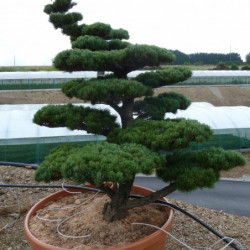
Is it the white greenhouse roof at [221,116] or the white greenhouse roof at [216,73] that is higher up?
the white greenhouse roof at [216,73]

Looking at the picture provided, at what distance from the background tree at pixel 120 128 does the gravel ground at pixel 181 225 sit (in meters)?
1.30

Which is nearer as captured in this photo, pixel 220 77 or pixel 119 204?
pixel 119 204

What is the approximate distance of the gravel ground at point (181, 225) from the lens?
4.21 metres

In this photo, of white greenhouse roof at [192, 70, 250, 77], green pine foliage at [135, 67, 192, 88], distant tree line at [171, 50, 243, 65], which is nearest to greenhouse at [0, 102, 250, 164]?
green pine foliage at [135, 67, 192, 88]

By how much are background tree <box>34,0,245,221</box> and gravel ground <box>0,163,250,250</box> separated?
1.30 meters

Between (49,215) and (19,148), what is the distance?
6.35m

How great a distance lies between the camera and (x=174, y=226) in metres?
4.62

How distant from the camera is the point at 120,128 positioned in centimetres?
369

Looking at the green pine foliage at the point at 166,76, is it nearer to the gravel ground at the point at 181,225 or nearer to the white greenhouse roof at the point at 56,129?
the gravel ground at the point at 181,225

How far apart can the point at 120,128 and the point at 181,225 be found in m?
2.08

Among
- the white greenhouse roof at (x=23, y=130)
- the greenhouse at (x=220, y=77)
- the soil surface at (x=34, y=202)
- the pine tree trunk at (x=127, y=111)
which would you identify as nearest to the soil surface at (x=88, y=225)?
the soil surface at (x=34, y=202)

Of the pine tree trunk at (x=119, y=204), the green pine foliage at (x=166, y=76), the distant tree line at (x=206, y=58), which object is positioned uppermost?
the distant tree line at (x=206, y=58)

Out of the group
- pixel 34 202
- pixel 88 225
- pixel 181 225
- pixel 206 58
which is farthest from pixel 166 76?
pixel 206 58

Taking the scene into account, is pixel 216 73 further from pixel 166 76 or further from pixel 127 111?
pixel 127 111
